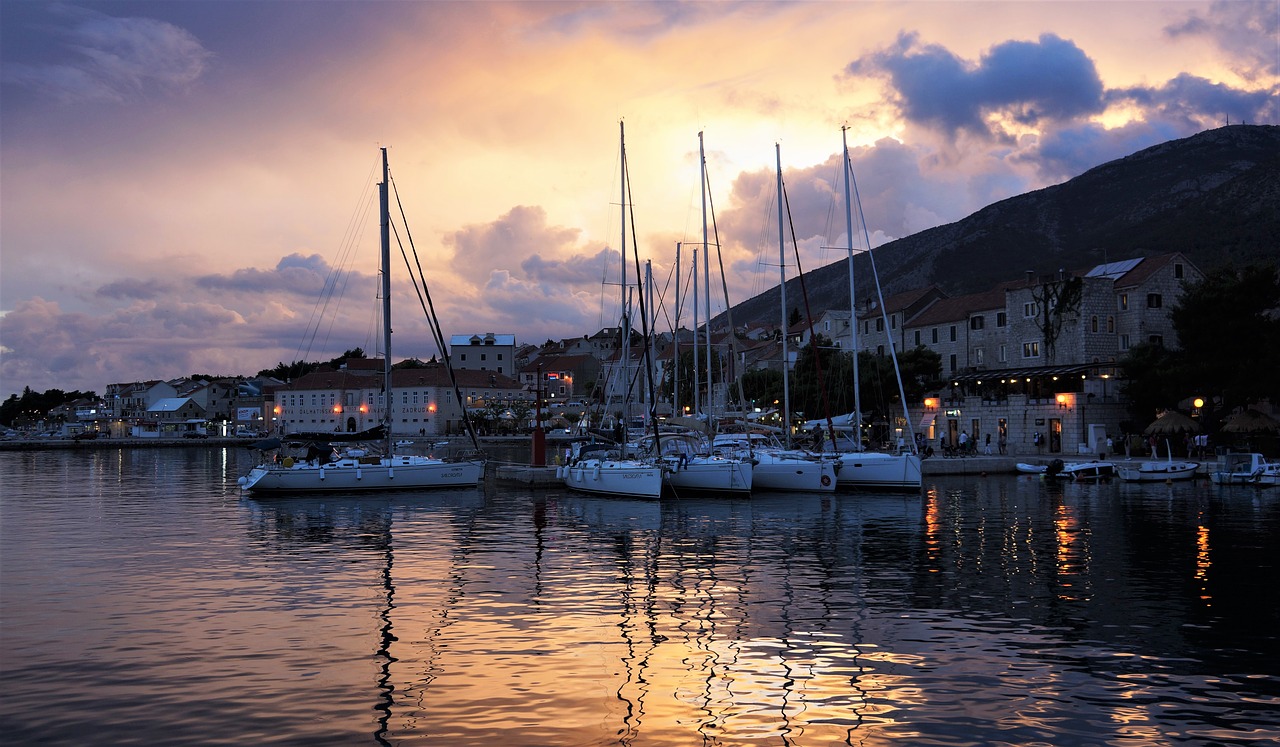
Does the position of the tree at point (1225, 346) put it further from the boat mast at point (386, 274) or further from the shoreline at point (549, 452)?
the boat mast at point (386, 274)

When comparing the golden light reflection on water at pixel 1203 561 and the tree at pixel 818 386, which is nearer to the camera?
the golden light reflection on water at pixel 1203 561

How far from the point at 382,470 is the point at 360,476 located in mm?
1111

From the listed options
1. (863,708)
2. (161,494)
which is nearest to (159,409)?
(161,494)

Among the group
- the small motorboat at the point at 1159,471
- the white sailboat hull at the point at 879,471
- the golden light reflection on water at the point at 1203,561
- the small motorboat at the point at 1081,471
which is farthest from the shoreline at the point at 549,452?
the golden light reflection on water at the point at 1203,561

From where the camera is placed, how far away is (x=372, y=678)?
14719 mm

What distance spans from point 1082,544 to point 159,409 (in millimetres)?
194288

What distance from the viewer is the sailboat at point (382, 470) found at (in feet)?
162

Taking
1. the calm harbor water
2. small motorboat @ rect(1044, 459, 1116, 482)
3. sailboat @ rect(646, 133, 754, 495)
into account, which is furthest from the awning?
the calm harbor water

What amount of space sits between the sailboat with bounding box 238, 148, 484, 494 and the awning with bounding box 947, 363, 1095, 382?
4300 centimetres

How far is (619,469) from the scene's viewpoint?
156 ft

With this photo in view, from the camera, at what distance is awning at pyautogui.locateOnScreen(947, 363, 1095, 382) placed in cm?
7044

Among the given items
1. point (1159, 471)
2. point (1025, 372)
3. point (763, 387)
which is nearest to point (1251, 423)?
point (1159, 471)

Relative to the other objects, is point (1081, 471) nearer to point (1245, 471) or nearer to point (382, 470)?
point (1245, 471)

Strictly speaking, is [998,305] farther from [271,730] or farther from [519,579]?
[271,730]
